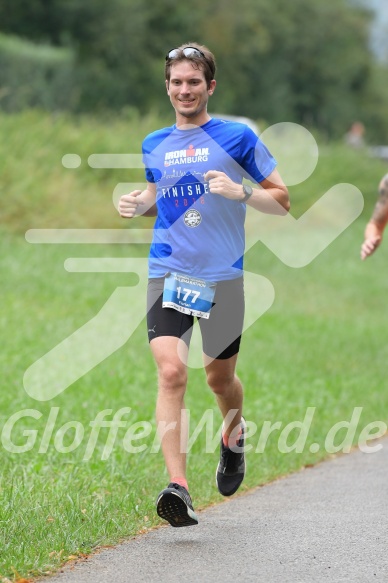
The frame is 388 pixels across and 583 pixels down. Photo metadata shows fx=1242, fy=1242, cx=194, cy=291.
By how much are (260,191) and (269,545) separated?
1.74 metres

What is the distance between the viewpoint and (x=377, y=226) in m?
8.12

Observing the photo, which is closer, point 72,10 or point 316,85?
point 72,10

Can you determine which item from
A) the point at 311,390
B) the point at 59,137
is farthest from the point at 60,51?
the point at 311,390

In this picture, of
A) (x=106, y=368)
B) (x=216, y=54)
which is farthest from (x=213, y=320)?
(x=216, y=54)

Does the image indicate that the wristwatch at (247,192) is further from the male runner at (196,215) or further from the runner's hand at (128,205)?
the runner's hand at (128,205)

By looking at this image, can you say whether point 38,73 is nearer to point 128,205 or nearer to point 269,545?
point 128,205

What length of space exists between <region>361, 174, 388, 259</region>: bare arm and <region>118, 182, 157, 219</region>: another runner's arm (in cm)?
174

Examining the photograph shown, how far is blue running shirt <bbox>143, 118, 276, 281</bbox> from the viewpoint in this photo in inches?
243

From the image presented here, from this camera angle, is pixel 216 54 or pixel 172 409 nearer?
pixel 172 409

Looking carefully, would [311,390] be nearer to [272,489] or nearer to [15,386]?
[15,386]

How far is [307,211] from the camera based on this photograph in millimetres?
26750

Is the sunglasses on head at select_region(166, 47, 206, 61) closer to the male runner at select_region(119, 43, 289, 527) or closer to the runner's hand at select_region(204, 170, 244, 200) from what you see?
the male runner at select_region(119, 43, 289, 527)

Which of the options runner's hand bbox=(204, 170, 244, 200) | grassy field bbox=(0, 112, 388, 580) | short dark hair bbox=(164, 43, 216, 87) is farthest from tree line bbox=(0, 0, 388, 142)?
runner's hand bbox=(204, 170, 244, 200)

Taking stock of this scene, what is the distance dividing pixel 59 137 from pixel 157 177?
52.4 ft
